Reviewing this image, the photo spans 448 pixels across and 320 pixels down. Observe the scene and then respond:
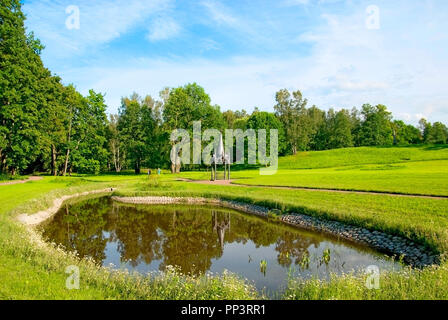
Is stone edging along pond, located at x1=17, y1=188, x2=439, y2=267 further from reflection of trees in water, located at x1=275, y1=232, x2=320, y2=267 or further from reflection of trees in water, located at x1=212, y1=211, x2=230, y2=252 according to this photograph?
reflection of trees in water, located at x1=212, y1=211, x2=230, y2=252

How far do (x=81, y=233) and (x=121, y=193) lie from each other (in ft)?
38.0

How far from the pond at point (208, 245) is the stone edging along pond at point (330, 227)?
697 millimetres

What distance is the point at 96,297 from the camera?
7.02 metres

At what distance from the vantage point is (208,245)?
50.6ft

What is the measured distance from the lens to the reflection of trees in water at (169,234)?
13586 mm

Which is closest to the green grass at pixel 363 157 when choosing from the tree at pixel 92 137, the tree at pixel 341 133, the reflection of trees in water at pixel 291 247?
the tree at pixel 341 133

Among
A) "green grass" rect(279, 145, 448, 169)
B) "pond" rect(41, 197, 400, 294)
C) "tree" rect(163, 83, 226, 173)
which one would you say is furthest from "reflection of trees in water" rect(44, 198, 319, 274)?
"green grass" rect(279, 145, 448, 169)

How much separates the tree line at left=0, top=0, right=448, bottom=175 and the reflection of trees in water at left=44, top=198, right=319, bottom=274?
18152 millimetres

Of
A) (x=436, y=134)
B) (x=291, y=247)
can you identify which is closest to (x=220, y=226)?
(x=291, y=247)

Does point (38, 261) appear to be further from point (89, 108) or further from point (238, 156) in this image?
point (238, 156)

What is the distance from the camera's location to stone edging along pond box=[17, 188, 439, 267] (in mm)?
12102

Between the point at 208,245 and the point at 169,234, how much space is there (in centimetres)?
328

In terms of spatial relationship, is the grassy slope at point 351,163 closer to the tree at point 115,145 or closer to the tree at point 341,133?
the tree at point 341,133
